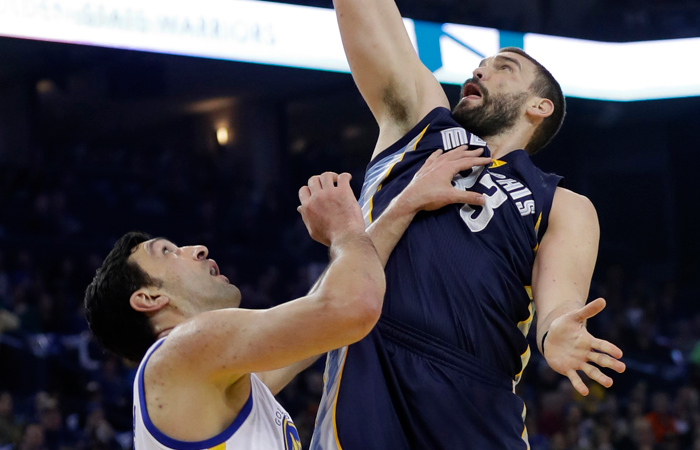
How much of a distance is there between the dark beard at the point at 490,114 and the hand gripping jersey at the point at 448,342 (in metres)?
0.28

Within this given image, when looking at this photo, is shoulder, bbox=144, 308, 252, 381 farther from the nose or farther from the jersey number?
the jersey number

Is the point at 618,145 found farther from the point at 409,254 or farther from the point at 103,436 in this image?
the point at 409,254

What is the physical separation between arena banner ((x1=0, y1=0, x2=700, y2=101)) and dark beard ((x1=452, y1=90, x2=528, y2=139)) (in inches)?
265

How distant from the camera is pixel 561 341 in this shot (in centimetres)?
240

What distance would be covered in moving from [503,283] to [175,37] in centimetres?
768

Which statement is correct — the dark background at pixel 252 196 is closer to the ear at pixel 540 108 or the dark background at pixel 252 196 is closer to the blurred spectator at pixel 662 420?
the blurred spectator at pixel 662 420

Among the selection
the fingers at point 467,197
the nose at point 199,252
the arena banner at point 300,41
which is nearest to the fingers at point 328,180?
the fingers at point 467,197

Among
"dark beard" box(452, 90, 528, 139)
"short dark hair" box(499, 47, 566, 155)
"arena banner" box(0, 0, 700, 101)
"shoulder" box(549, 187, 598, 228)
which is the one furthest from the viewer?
"arena banner" box(0, 0, 700, 101)

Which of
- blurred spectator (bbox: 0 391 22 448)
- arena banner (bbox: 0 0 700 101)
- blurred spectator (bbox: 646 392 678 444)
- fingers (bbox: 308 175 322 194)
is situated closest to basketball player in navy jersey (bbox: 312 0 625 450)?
fingers (bbox: 308 175 322 194)

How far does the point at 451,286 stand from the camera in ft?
8.57

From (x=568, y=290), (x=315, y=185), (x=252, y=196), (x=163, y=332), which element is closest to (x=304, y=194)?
(x=315, y=185)

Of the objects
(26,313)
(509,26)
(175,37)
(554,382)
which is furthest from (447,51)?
(26,313)

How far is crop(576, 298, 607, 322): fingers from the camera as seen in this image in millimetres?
2232

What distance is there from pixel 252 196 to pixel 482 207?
11869 mm
